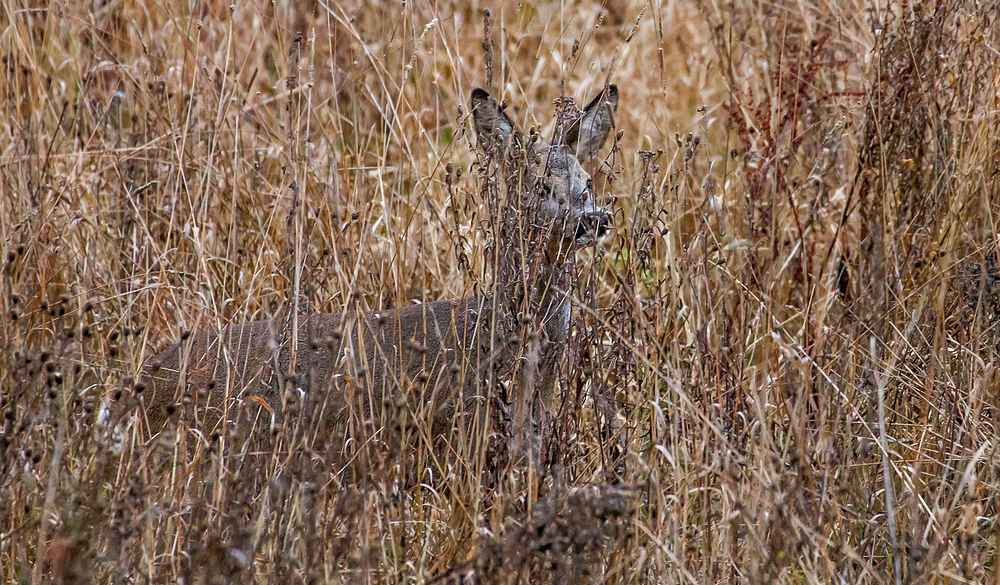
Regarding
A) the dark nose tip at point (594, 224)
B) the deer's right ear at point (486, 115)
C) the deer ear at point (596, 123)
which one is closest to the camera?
the dark nose tip at point (594, 224)

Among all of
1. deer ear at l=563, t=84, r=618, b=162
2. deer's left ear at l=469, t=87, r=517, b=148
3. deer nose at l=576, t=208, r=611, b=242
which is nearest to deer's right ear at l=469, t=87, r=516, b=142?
deer's left ear at l=469, t=87, r=517, b=148

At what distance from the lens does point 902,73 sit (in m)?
4.13

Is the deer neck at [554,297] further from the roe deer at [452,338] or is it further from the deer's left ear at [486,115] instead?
the deer's left ear at [486,115]

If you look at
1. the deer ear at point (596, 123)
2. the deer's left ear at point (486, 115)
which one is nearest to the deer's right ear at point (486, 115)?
the deer's left ear at point (486, 115)

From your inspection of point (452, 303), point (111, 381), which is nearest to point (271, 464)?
point (111, 381)

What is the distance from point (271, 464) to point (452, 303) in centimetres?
124

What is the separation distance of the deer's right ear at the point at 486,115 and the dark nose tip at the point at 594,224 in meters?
0.35

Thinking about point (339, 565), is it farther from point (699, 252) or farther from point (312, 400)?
point (699, 252)

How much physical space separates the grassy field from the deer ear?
0.40 ft

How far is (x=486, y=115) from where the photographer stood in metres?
3.54

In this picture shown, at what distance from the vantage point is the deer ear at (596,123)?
3.46 metres

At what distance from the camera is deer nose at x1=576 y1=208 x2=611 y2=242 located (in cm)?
312

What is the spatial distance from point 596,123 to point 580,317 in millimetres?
828

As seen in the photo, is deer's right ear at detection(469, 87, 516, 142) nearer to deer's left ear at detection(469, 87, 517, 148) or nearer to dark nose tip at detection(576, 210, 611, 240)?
deer's left ear at detection(469, 87, 517, 148)
